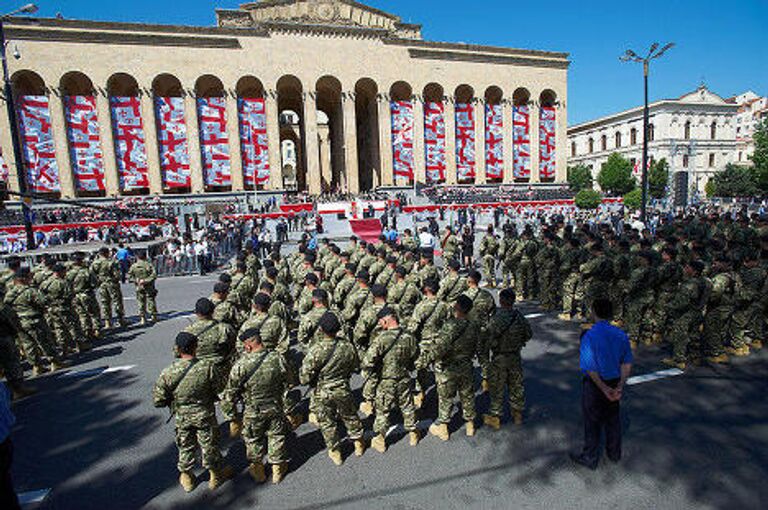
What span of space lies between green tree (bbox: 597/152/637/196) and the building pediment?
143 ft

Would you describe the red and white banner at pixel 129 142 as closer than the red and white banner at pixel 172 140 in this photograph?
Yes

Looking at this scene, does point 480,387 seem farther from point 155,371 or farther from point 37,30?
point 37,30

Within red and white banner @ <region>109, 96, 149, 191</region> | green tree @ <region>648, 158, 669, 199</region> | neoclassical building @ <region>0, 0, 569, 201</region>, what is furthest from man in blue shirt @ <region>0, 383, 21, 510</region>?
green tree @ <region>648, 158, 669, 199</region>

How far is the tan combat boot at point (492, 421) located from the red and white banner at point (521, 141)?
4271 cm

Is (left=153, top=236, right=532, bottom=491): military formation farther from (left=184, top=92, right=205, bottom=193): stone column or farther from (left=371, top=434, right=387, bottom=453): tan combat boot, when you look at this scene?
(left=184, top=92, right=205, bottom=193): stone column

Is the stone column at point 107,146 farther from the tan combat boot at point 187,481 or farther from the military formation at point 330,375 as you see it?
the tan combat boot at point 187,481

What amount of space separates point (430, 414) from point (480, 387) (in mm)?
1278

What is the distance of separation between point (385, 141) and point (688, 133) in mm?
53709

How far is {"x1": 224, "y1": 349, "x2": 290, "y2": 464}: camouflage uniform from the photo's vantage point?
15.3 ft

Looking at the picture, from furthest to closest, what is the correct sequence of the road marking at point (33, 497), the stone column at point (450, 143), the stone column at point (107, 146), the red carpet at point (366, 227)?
1. the stone column at point (450, 143)
2. the stone column at point (107, 146)
3. the red carpet at point (366, 227)
4. the road marking at point (33, 497)

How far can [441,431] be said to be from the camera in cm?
550

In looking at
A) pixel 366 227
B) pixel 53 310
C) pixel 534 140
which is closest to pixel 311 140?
pixel 366 227

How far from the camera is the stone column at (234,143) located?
3619cm

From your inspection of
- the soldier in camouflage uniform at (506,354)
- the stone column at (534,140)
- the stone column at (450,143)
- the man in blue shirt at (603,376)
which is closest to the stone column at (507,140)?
the stone column at (534,140)
